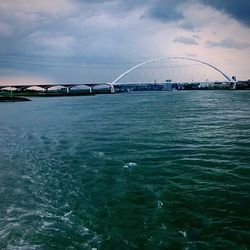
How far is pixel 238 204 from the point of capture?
1093 cm

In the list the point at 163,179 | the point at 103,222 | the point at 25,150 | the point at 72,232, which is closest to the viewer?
→ the point at 72,232

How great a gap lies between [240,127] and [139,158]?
41.9 ft

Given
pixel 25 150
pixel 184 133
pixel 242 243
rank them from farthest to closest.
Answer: pixel 184 133
pixel 25 150
pixel 242 243

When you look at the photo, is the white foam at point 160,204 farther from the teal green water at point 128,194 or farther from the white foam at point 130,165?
the white foam at point 130,165

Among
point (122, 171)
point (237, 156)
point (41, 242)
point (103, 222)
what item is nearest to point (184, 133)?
point (237, 156)

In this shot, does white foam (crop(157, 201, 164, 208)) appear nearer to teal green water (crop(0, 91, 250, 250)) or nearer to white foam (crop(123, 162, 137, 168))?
teal green water (crop(0, 91, 250, 250))

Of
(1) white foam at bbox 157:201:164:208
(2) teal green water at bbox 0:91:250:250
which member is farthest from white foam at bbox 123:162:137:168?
(1) white foam at bbox 157:201:164:208

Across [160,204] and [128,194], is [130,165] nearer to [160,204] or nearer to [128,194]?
[128,194]

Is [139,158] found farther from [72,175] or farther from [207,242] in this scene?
[207,242]

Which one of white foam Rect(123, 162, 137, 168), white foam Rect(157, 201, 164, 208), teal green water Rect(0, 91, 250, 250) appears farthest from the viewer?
white foam Rect(123, 162, 137, 168)

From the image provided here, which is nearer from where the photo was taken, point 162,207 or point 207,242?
point 207,242

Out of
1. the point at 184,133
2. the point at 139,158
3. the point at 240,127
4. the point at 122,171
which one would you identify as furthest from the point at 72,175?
the point at 240,127

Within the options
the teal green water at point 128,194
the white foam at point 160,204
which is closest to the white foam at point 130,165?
the teal green water at point 128,194

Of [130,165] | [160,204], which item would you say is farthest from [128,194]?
[130,165]
